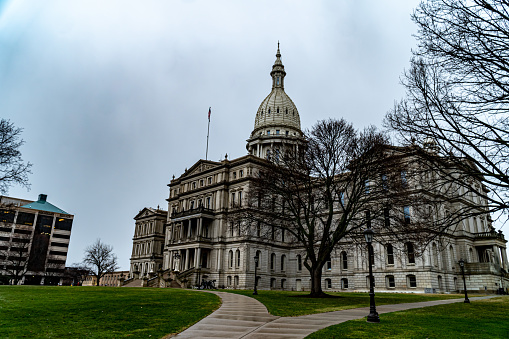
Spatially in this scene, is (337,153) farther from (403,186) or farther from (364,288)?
(364,288)

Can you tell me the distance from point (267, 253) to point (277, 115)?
42.7 m

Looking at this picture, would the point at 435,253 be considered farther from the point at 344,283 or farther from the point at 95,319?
the point at 95,319

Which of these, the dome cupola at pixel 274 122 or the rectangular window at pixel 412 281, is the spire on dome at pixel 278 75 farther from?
the rectangular window at pixel 412 281

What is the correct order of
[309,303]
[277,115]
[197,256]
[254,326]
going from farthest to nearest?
[277,115], [197,256], [309,303], [254,326]

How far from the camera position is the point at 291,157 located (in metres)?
34.4

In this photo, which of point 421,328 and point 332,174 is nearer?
point 421,328

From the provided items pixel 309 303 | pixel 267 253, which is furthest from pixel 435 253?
pixel 309 303

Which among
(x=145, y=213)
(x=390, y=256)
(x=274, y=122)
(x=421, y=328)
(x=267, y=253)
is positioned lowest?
(x=421, y=328)

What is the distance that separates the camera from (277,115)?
9719 cm

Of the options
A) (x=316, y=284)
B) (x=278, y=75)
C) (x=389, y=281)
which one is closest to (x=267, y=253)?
(x=389, y=281)

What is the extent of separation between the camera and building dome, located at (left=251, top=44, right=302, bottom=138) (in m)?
95.8

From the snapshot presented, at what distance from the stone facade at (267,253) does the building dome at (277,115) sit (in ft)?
90.6

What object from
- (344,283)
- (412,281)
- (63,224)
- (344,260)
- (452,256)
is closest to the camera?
(412,281)

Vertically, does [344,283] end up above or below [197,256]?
below
